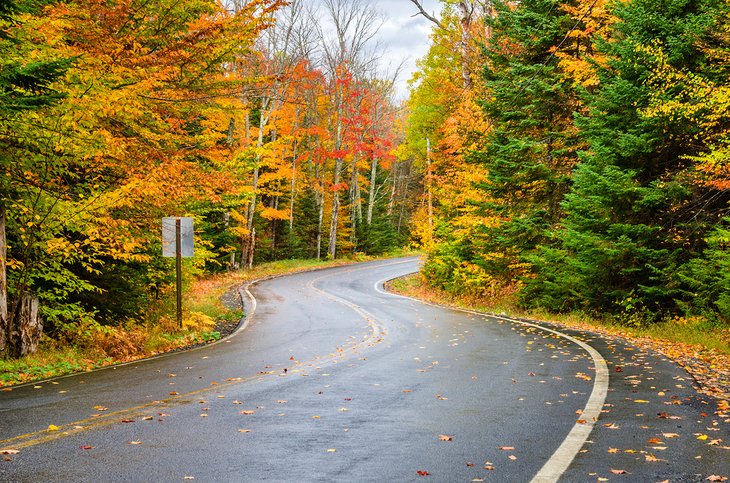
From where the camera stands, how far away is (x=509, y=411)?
23.0 feet

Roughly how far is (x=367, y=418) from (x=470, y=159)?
18.2m

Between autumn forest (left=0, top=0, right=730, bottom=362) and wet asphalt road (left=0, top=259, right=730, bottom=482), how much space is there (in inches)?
127

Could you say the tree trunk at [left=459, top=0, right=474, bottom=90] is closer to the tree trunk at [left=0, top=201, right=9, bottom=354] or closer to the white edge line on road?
the white edge line on road

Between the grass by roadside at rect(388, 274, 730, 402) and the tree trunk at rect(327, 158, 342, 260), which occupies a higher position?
the tree trunk at rect(327, 158, 342, 260)

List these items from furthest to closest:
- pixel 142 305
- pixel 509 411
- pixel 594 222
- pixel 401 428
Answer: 1. pixel 594 222
2. pixel 142 305
3. pixel 509 411
4. pixel 401 428

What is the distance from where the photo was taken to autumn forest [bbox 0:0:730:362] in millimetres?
10750

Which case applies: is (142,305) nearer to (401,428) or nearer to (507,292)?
(401,428)

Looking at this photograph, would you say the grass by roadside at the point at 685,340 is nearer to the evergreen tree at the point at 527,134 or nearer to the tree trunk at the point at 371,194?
the evergreen tree at the point at 527,134

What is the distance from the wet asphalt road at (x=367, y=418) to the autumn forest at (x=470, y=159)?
127 inches

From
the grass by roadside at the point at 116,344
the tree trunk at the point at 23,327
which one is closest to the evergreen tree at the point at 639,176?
the grass by roadside at the point at 116,344

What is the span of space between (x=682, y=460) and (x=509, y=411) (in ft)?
7.20

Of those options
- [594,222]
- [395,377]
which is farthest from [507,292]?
[395,377]

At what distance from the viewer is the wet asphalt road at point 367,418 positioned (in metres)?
4.95

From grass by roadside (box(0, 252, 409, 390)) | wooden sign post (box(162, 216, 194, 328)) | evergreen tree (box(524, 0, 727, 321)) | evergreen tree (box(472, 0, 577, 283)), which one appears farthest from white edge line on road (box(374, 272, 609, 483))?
evergreen tree (box(472, 0, 577, 283))
